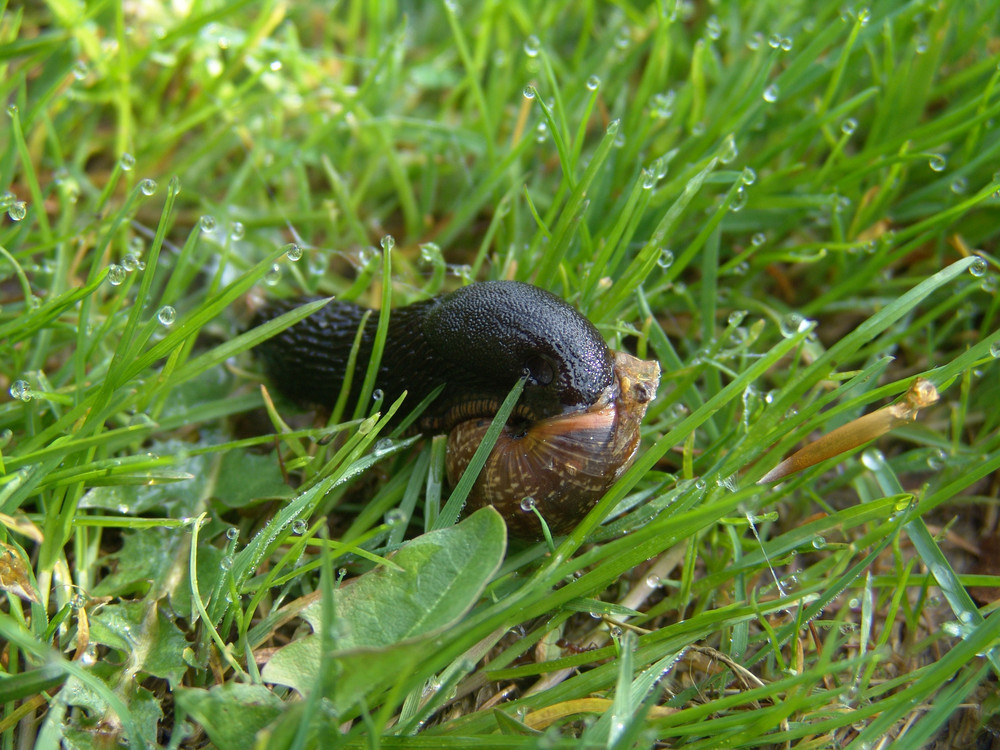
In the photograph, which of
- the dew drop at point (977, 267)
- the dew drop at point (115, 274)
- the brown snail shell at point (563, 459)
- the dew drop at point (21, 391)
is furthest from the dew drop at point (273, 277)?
the dew drop at point (977, 267)

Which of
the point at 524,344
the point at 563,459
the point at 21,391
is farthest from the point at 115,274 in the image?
the point at 563,459

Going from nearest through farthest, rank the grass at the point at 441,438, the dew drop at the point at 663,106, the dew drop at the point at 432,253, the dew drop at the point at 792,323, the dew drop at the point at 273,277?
the grass at the point at 441,438
the dew drop at the point at 792,323
the dew drop at the point at 273,277
the dew drop at the point at 432,253
the dew drop at the point at 663,106

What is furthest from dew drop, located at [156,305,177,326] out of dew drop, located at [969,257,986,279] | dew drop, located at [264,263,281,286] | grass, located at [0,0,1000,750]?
dew drop, located at [969,257,986,279]

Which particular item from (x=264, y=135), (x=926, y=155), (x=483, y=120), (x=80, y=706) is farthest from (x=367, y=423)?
(x=926, y=155)

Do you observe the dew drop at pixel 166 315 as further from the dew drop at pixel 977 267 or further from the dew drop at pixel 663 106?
the dew drop at pixel 977 267

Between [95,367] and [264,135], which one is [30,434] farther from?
[264,135]

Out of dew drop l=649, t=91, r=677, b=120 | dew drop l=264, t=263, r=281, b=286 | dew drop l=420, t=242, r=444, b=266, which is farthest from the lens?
dew drop l=649, t=91, r=677, b=120

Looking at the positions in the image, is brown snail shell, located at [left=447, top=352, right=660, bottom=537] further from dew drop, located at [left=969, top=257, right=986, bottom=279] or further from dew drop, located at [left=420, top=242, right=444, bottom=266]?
dew drop, located at [left=969, top=257, right=986, bottom=279]

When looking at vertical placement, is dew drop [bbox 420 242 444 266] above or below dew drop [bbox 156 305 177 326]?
above
